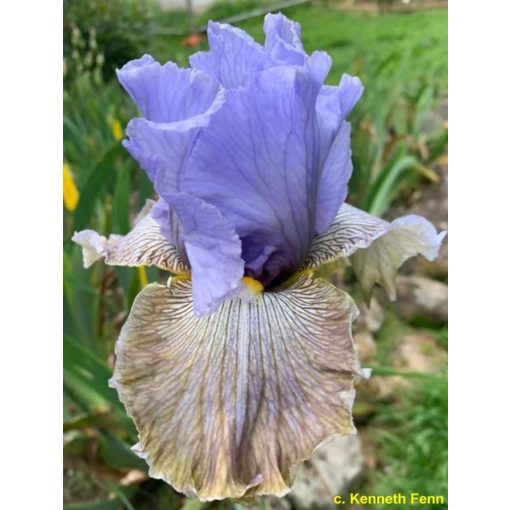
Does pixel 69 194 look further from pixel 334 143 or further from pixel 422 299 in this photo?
pixel 422 299

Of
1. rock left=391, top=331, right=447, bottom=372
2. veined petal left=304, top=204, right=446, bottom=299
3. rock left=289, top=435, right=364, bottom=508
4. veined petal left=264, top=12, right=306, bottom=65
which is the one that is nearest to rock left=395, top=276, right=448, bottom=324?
rock left=391, top=331, right=447, bottom=372

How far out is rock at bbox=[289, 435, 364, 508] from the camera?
104 cm

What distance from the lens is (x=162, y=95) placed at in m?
0.55

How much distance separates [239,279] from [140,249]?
17 centimetres

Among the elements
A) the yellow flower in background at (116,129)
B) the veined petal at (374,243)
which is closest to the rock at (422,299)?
the veined petal at (374,243)

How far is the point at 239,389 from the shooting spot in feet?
1.84

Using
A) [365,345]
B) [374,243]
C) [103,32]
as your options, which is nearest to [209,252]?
[374,243]

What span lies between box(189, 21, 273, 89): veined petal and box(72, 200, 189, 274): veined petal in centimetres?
17

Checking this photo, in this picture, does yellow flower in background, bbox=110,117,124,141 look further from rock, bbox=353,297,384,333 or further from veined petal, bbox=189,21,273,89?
veined petal, bbox=189,21,273,89

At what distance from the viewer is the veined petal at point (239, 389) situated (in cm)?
54

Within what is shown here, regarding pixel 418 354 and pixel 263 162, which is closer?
pixel 263 162

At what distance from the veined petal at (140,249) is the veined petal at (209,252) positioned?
10 centimetres
